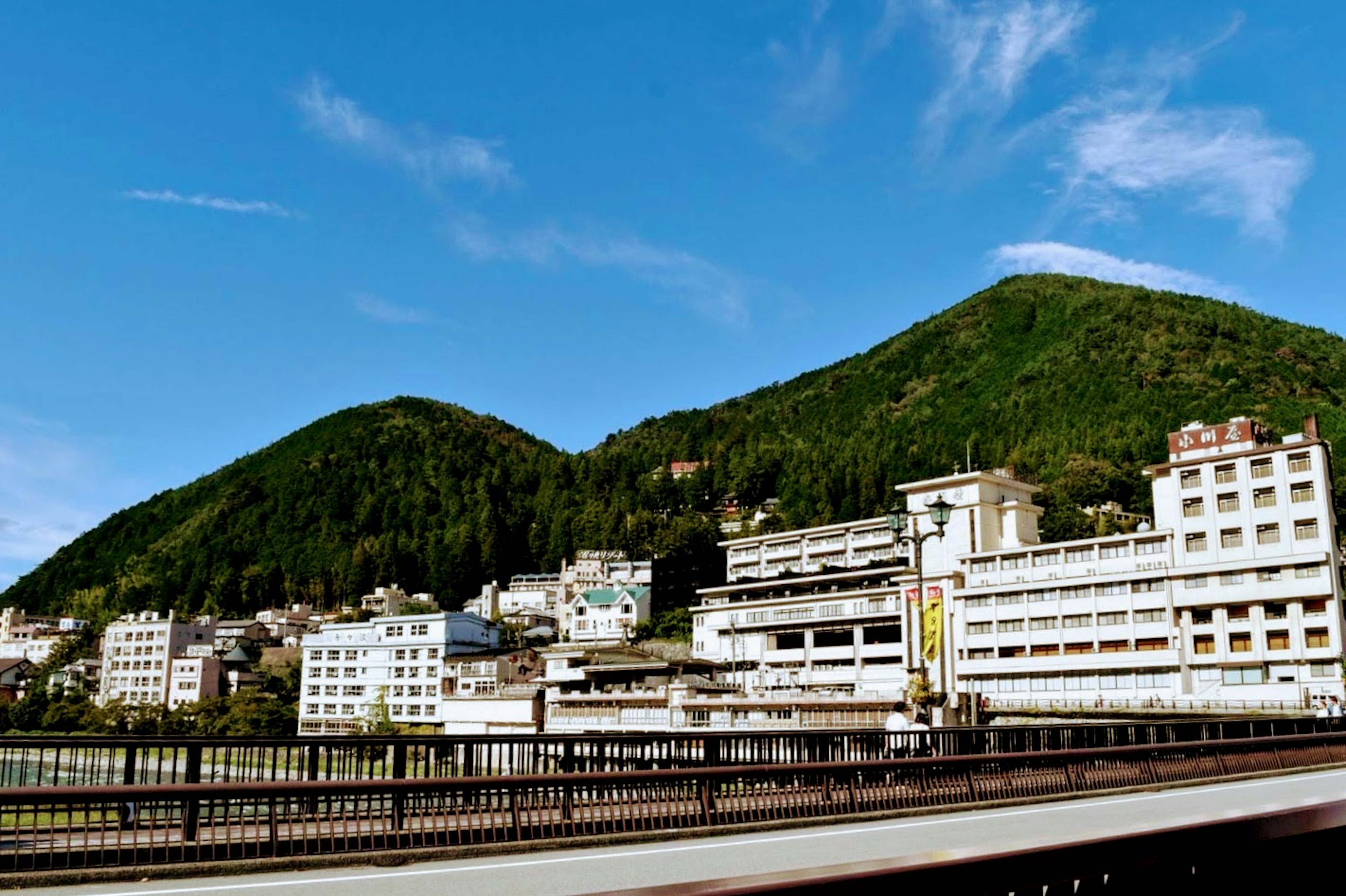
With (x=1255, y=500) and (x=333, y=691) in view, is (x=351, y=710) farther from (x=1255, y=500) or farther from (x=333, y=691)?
(x=1255, y=500)

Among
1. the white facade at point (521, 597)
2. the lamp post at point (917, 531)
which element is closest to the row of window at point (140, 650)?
the white facade at point (521, 597)

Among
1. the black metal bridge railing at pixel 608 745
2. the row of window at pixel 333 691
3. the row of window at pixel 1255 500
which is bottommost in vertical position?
the row of window at pixel 333 691

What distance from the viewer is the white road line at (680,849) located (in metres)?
10.6

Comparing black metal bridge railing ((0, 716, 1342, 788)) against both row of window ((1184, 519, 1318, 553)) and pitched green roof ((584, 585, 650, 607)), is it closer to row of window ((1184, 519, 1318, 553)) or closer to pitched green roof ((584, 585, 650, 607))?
row of window ((1184, 519, 1318, 553))

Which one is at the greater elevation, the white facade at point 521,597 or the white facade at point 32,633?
the white facade at point 521,597

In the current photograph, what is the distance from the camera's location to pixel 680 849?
13.7 meters

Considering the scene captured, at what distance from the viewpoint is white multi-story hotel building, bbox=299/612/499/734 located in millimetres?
98750

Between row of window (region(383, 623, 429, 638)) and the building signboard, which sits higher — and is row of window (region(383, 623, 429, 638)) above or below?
below

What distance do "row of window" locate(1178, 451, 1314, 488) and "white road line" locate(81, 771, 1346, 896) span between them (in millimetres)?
50108

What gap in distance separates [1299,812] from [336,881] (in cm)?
924

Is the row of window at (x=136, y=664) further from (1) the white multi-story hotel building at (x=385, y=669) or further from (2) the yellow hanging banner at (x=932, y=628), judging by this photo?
(2) the yellow hanging banner at (x=932, y=628)

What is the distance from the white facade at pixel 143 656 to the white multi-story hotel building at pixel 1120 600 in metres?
68.5

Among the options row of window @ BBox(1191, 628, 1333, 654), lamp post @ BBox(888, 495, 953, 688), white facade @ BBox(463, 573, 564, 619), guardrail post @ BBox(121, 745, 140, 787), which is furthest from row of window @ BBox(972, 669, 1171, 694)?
white facade @ BBox(463, 573, 564, 619)

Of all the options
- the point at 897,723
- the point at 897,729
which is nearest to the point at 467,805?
the point at 897,729
